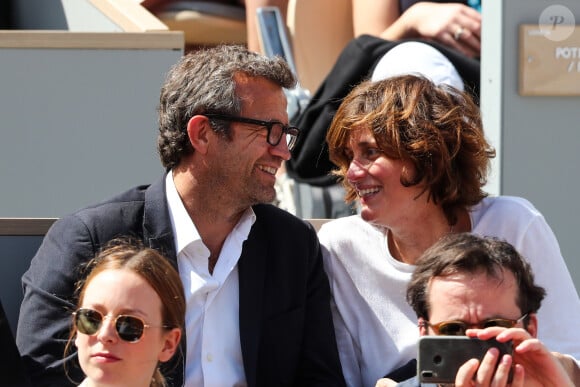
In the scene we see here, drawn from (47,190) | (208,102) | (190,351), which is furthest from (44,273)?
(47,190)

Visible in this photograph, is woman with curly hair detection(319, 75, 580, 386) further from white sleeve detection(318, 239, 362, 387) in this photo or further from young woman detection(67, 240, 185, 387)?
young woman detection(67, 240, 185, 387)

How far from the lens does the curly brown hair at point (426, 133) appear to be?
3.70 m

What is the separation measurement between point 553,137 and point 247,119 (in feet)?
5.25

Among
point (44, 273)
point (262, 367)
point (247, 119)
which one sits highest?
point (247, 119)

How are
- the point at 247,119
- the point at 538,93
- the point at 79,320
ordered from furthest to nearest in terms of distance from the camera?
the point at 538,93 < the point at 247,119 < the point at 79,320

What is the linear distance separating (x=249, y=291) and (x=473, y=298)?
0.91 m

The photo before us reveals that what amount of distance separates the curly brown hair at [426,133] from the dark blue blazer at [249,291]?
35 cm

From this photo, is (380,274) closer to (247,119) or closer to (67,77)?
(247,119)

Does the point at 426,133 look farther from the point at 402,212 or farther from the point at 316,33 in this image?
the point at 316,33

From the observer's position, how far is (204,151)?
375 cm

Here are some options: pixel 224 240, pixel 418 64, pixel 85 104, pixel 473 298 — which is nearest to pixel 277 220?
pixel 224 240

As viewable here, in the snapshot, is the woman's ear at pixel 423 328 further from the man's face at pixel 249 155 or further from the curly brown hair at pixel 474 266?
the man's face at pixel 249 155

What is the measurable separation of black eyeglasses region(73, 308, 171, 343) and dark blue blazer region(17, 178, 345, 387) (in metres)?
0.48

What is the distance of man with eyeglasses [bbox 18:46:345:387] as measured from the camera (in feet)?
11.4
